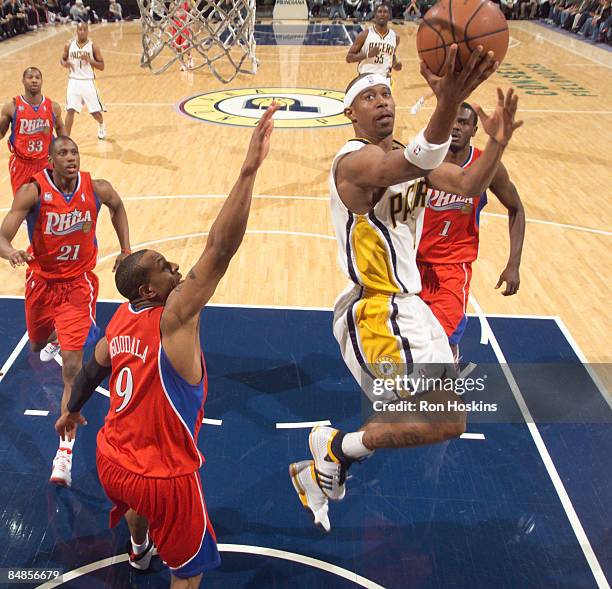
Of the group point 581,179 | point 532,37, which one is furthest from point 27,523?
point 532,37

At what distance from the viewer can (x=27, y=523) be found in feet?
12.8

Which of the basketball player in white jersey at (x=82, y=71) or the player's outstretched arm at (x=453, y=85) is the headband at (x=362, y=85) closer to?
the player's outstretched arm at (x=453, y=85)

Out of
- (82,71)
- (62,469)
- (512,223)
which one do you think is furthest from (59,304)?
(82,71)

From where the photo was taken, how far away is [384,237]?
3.66 m

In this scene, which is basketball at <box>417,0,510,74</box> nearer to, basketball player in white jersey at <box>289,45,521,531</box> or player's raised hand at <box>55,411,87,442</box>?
basketball player in white jersey at <box>289,45,521,531</box>

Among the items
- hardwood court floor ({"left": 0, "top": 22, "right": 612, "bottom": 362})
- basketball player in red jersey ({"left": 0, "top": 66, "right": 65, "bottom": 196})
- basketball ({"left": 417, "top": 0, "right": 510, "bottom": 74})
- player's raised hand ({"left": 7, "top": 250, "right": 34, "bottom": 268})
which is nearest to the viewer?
basketball ({"left": 417, "top": 0, "right": 510, "bottom": 74})

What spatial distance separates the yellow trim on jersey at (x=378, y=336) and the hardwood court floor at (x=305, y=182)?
2.66 m

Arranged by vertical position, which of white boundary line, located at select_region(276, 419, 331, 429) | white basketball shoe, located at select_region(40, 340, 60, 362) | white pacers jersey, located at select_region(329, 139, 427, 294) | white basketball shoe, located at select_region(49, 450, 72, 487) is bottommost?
white basketball shoe, located at select_region(40, 340, 60, 362)

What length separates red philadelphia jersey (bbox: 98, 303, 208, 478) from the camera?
9.61 feet

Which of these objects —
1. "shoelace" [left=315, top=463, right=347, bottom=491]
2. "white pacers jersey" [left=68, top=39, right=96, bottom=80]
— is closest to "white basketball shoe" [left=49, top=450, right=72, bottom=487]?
"shoelace" [left=315, top=463, right=347, bottom=491]

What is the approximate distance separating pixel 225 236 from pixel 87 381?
49.8 inches

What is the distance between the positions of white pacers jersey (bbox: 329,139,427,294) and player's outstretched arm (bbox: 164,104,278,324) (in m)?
1.13

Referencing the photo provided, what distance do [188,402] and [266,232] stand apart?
5.16 meters

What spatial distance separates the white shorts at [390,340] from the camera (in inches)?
145
